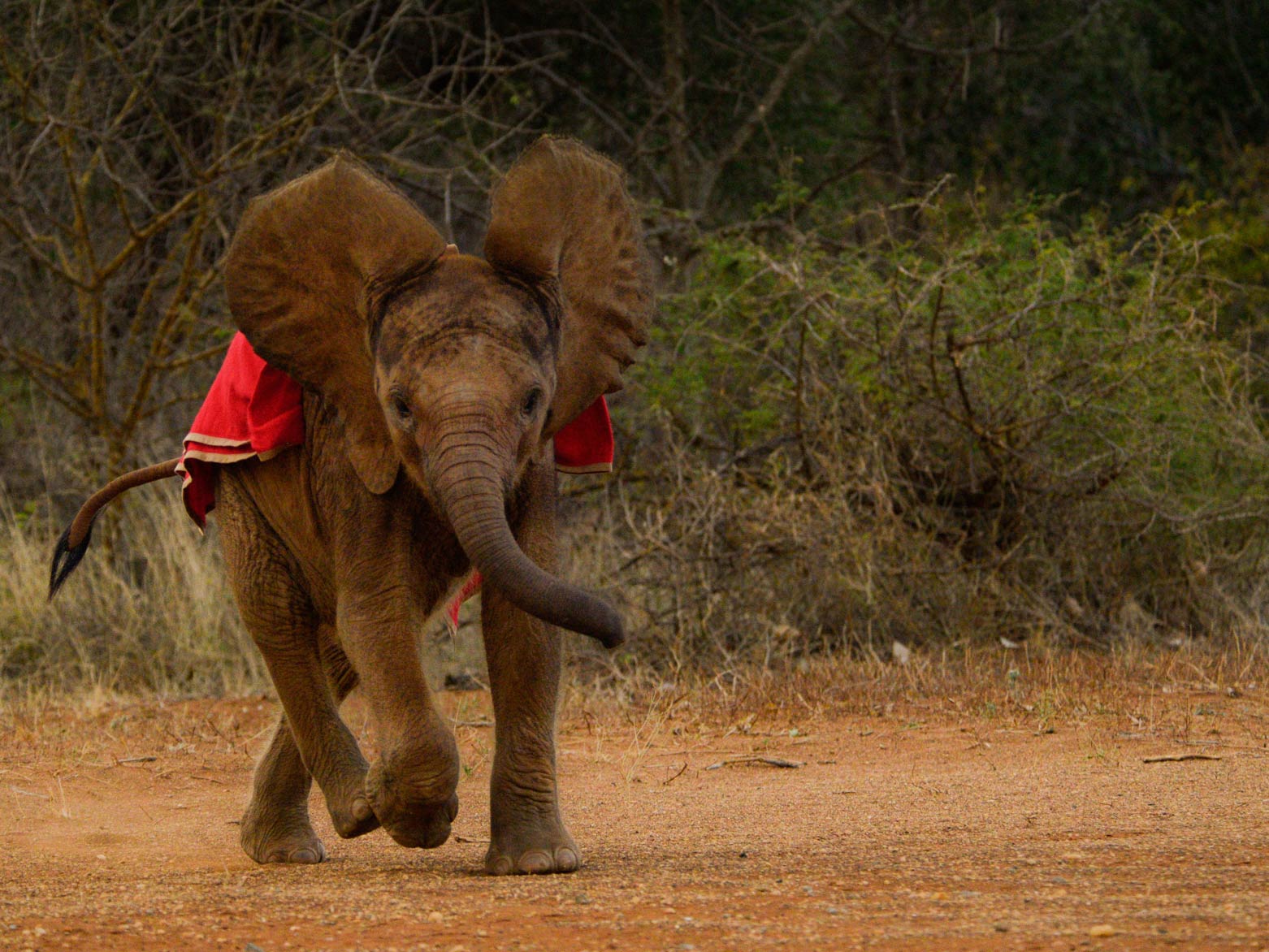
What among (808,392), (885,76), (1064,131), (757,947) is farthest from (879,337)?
(1064,131)

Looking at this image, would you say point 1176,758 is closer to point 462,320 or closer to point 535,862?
point 535,862

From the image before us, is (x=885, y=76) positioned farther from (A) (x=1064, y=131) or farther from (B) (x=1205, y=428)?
(B) (x=1205, y=428)

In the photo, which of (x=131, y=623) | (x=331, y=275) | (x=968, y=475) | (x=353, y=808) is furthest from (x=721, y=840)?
(x=131, y=623)

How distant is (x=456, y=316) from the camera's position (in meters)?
4.54

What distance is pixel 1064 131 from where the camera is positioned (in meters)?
19.1

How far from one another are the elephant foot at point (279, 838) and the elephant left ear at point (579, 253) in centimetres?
169

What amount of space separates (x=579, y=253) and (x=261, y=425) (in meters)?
1.06

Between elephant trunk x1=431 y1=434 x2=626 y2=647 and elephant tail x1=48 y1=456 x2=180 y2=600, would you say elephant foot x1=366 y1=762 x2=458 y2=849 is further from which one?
elephant tail x1=48 y1=456 x2=180 y2=600

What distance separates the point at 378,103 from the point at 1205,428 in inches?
258

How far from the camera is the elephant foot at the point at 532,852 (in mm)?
4746

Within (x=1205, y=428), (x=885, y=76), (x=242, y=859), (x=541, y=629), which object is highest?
(x=885, y=76)

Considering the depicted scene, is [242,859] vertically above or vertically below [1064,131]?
below

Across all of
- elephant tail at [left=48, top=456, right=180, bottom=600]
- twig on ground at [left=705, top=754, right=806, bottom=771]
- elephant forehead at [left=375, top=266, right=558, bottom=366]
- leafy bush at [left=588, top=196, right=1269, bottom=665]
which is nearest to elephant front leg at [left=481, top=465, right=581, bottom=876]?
elephant forehead at [left=375, top=266, right=558, bottom=366]

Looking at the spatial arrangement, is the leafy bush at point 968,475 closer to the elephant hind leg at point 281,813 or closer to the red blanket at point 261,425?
the elephant hind leg at point 281,813
